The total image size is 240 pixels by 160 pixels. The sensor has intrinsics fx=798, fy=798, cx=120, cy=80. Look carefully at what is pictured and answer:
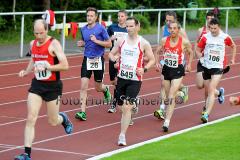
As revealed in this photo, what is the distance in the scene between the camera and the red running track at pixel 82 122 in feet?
40.1

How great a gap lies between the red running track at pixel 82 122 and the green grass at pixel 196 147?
68 centimetres

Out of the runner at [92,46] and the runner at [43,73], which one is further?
the runner at [92,46]

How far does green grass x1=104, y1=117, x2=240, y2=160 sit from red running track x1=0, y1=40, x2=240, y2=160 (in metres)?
0.68

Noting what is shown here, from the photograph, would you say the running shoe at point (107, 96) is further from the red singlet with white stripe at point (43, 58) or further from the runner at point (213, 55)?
the red singlet with white stripe at point (43, 58)

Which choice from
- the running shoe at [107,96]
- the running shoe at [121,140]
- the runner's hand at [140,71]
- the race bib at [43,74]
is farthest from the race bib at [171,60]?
the race bib at [43,74]

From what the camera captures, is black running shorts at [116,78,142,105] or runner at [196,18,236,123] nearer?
black running shorts at [116,78,142,105]

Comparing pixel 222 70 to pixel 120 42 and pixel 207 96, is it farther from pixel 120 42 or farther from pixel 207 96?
pixel 120 42

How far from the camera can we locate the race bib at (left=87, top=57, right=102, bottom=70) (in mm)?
15164

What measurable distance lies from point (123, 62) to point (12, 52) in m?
14.0

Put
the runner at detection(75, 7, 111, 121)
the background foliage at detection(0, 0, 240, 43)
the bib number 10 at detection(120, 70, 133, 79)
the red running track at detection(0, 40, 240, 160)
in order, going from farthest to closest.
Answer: the background foliage at detection(0, 0, 240, 43) < the runner at detection(75, 7, 111, 121) < the bib number 10 at detection(120, 70, 133, 79) < the red running track at detection(0, 40, 240, 160)

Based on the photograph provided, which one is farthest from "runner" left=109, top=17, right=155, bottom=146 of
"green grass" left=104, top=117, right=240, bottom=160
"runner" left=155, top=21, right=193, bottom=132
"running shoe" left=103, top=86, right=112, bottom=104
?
"running shoe" left=103, top=86, right=112, bottom=104

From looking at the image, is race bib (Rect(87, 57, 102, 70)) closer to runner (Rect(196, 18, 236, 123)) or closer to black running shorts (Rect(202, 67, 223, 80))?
runner (Rect(196, 18, 236, 123))

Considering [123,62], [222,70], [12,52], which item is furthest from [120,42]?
[12,52]

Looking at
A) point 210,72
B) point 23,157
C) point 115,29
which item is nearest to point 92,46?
point 115,29
